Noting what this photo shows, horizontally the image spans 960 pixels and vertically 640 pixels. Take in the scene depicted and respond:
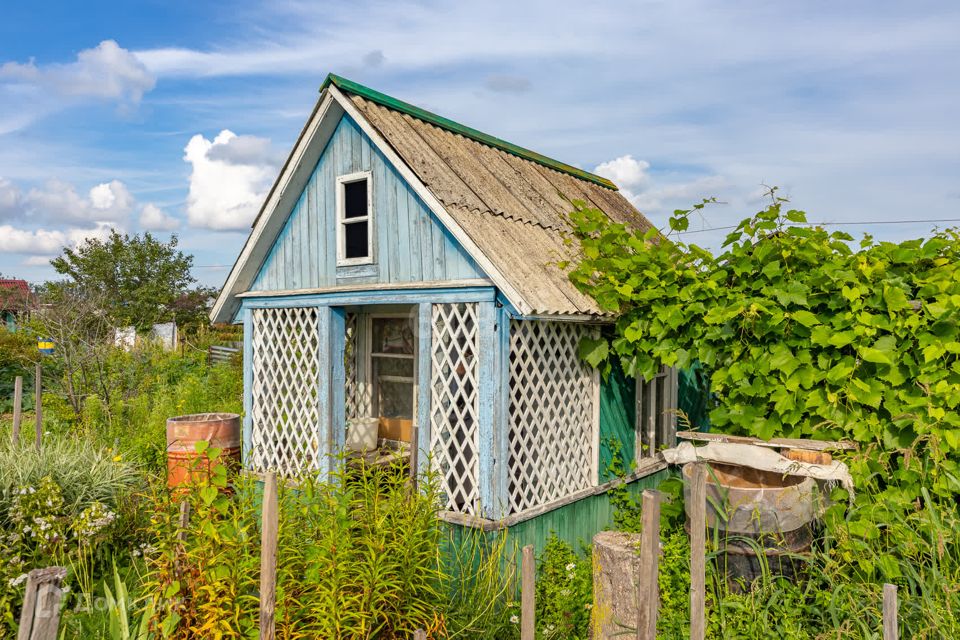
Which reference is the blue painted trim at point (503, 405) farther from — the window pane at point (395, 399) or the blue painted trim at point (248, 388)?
the blue painted trim at point (248, 388)

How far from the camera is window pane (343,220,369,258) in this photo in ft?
23.3

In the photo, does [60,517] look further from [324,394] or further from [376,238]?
[376,238]

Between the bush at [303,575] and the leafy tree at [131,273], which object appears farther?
the leafy tree at [131,273]

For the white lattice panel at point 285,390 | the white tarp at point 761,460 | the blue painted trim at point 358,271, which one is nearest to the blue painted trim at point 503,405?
the white tarp at point 761,460

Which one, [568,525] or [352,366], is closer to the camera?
[568,525]

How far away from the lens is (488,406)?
577 centimetres

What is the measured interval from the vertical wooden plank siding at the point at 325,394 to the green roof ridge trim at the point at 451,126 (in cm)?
245

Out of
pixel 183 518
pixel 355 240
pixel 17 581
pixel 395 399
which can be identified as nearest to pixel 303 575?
pixel 183 518

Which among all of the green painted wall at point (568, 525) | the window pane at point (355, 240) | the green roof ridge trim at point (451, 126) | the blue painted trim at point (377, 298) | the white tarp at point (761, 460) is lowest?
the green painted wall at point (568, 525)

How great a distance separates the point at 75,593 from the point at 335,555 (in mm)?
3297

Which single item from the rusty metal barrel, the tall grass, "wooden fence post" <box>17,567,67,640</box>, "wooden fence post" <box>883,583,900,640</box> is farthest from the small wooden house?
"wooden fence post" <box>883,583,900,640</box>

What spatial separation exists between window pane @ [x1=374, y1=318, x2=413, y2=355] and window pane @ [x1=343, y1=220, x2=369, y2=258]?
1.89 m

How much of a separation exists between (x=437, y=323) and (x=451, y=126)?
3.18m

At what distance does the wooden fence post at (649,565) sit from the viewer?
121 inches
